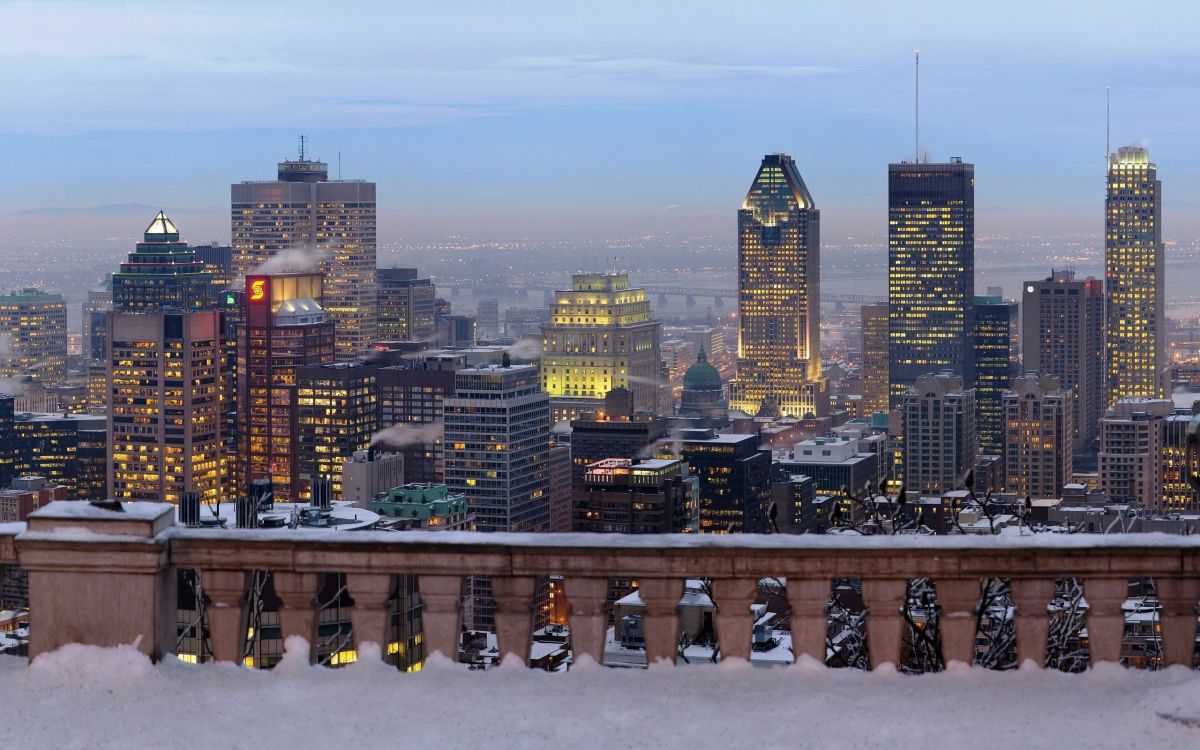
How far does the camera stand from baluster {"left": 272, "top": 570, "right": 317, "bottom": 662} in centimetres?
918

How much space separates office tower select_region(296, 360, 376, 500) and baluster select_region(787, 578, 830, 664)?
533ft

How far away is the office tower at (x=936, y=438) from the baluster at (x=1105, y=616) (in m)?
167

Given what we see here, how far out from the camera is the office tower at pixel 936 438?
17850 cm

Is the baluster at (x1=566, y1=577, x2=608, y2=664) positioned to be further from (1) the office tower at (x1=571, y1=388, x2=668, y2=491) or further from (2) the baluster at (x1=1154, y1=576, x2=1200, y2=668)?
(1) the office tower at (x1=571, y1=388, x2=668, y2=491)

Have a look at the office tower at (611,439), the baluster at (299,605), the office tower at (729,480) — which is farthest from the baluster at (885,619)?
the office tower at (611,439)

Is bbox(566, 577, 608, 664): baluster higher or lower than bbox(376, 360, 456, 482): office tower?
higher

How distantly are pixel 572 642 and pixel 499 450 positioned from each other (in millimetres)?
148365

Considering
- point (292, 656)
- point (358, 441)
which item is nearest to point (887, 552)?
point (292, 656)

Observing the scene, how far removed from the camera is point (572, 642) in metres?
9.09

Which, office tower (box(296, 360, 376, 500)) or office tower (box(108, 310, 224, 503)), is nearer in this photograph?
office tower (box(108, 310, 224, 503))

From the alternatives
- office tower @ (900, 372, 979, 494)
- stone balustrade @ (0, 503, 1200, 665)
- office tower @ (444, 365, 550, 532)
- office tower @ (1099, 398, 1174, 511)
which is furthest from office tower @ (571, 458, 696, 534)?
stone balustrade @ (0, 503, 1200, 665)

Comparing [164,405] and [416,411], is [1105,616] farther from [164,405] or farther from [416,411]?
[164,405]

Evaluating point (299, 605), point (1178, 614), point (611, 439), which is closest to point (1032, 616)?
point (1178, 614)

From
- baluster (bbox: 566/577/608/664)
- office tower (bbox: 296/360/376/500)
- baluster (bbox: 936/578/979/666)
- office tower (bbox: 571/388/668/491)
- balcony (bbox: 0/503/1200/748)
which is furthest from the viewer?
office tower (bbox: 296/360/376/500)
